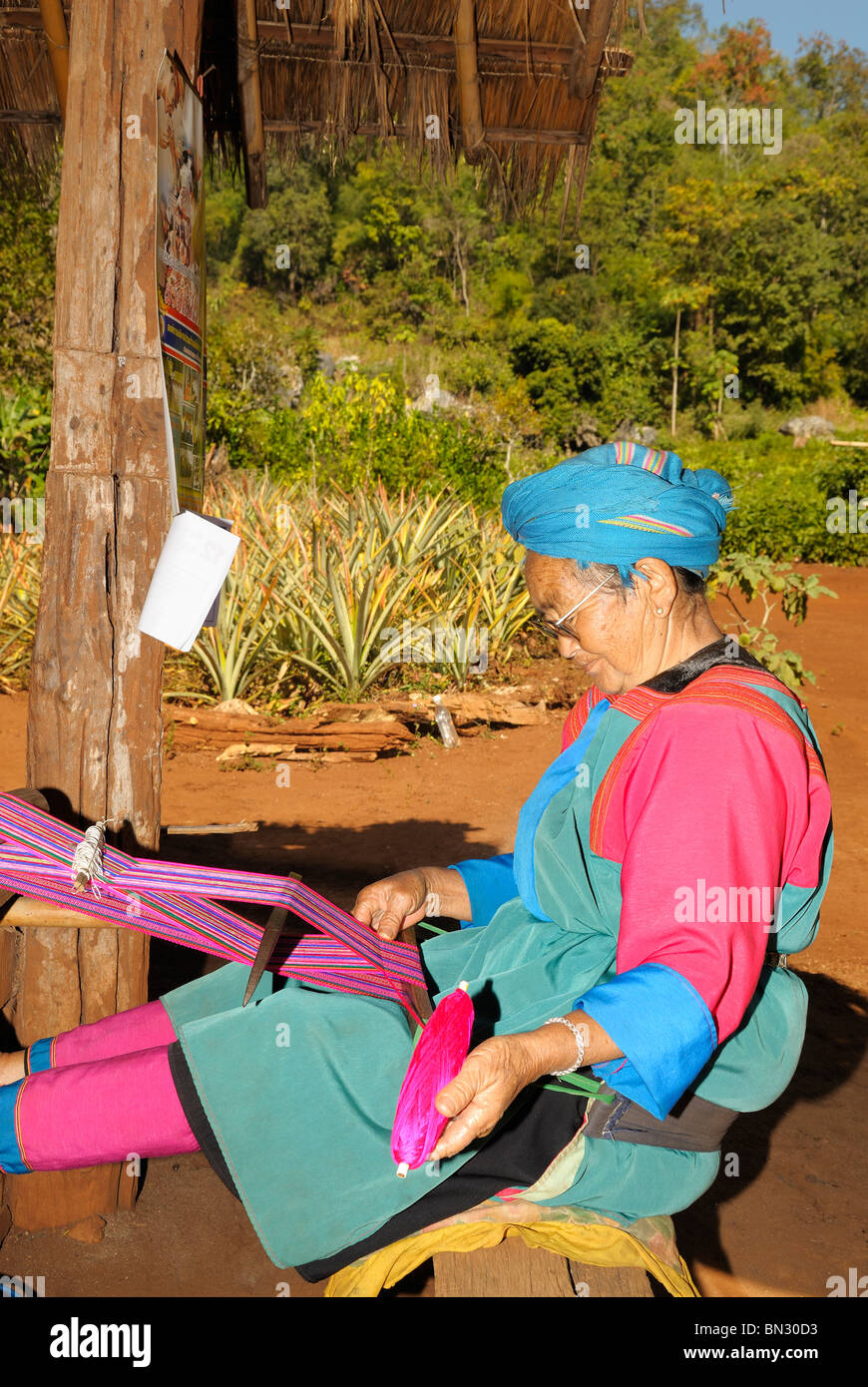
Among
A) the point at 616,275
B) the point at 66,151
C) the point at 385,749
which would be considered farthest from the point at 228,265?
the point at 66,151

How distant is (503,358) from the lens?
3105 centimetres

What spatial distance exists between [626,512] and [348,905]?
8.05 ft

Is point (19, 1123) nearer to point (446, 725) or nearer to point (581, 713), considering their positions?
point (581, 713)

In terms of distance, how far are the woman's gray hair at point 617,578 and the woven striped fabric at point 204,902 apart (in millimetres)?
683

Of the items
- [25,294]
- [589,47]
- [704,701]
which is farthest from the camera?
[25,294]

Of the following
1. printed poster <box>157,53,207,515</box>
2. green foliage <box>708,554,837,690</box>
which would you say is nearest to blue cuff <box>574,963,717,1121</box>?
printed poster <box>157,53,207,515</box>

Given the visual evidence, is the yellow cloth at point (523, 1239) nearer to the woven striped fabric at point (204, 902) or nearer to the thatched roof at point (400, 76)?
the woven striped fabric at point (204, 902)

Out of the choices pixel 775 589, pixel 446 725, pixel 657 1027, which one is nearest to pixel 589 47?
pixel 657 1027

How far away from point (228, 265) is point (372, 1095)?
49652 mm

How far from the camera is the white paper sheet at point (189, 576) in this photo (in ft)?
5.99

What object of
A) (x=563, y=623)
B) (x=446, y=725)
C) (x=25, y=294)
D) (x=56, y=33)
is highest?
(x=25, y=294)

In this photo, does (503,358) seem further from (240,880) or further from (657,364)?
(240,880)

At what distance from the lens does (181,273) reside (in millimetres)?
1941

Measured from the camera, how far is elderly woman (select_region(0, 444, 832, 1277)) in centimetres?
136
